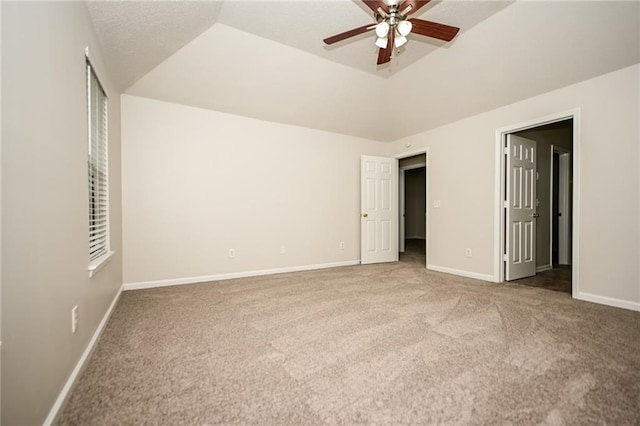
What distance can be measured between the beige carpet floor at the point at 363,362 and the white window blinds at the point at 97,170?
A: 76 centimetres

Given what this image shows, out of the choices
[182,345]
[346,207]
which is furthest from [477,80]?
[182,345]

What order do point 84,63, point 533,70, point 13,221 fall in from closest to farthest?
1. point 13,221
2. point 84,63
3. point 533,70

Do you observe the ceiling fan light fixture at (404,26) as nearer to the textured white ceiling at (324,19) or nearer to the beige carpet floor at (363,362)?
the textured white ceiling at (324,19)

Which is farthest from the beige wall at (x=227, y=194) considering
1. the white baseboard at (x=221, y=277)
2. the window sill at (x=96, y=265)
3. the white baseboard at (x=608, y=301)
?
the white baseboard at (x=608, y=301)

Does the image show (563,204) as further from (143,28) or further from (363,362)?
(143,28)

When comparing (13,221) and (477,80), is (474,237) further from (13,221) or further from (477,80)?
(13,221)

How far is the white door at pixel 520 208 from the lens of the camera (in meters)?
3.78

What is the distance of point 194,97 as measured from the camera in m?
3.63

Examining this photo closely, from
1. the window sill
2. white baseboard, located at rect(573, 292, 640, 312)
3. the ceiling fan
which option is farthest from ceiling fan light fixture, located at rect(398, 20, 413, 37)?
white baseboard, located at rect(573, 292, 640, 312)

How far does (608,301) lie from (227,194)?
479 cm

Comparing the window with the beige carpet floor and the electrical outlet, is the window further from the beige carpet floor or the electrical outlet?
the beige carpet floor

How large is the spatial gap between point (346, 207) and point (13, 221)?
448cm

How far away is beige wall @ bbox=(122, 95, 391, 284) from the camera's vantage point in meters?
3.51

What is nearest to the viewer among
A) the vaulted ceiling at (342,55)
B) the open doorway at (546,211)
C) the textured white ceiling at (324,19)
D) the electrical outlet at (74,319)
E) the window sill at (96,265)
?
the electrical outlet at (74,319)
